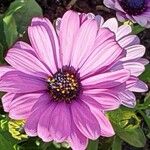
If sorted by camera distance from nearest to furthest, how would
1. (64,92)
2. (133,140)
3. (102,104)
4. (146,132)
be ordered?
(102,104), (64,92), (133,140), (146,132)

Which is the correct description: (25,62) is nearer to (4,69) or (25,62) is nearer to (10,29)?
(4,69)

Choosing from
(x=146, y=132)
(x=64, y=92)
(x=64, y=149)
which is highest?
(x=64, y=92)

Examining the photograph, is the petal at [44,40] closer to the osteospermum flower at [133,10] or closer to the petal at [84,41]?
the petal at [84,41]

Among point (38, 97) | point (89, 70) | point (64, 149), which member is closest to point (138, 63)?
point (89, 70)

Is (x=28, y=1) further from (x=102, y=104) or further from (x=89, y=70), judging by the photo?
(x=102, y=104)

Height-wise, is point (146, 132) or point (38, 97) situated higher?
point (38, 97)

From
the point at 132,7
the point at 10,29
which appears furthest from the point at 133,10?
the point at 10,29
